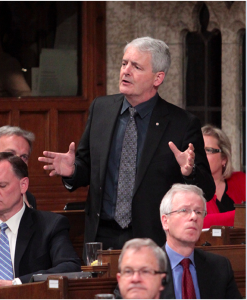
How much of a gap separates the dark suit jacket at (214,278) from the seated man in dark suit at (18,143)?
1736 millimetres

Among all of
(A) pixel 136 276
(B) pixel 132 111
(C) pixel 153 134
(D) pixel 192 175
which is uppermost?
(B) pixel 132 111

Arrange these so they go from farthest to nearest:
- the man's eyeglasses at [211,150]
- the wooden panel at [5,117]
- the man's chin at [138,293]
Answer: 1. the wooden panel at [5,117]
2. the man's eyeglasses at [211,150]
3. the man's chin at [138,293]

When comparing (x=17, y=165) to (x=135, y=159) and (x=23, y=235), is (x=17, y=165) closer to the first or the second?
(x=23, y=235)

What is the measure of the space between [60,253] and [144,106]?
91cm

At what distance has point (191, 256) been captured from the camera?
314cm

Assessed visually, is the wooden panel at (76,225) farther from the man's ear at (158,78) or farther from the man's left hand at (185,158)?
the man's left hand at (185,158)

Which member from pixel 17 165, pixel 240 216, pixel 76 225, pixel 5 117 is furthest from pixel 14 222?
pixel 5 117

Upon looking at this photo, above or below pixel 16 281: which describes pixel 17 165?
above

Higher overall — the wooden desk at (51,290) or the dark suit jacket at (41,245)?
the dark suit jacket at (41,245)

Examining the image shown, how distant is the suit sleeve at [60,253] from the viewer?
130 inches

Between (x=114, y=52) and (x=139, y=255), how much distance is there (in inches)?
174

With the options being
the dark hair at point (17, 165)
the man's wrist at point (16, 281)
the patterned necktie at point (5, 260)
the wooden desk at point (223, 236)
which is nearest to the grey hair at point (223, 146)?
the wooden desk at point (223, 236)

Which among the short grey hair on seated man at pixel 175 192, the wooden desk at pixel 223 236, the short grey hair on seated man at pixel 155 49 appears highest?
the short grey hair on seated man at pixel 155 49

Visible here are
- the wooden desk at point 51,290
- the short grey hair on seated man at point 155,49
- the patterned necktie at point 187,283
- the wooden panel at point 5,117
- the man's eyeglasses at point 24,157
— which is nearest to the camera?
the wooden desk at point 51,290
